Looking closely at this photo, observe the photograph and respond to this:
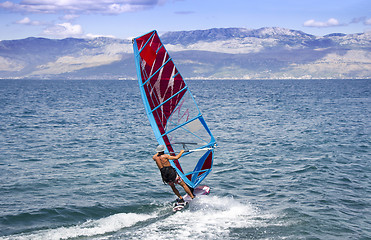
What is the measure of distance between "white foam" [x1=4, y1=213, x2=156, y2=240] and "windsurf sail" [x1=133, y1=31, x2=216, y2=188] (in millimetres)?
2750

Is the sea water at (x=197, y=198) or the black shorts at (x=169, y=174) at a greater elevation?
the black shorts at (x=169, y=174)

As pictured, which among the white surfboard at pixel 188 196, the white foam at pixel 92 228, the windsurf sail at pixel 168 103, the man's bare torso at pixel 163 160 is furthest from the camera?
the windsurf sail at pixel 168 103

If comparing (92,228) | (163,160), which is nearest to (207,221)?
(163,160)

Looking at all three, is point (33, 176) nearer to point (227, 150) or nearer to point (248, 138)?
point (227, 150)

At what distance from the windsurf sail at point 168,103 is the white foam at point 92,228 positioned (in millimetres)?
2750

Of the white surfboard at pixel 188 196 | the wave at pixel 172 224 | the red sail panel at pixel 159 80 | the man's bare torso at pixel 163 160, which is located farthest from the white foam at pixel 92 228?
the red sail panel at pixel 159 80

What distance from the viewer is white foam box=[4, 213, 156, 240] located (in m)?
12.3

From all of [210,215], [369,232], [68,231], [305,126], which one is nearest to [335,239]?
[369,232]

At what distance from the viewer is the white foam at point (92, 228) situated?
40.2ft

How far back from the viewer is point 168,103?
16234mm

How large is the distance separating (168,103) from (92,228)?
5.65 metres

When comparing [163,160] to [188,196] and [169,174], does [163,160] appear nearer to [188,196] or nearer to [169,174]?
[169,174]

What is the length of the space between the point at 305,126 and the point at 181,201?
86.1 feet

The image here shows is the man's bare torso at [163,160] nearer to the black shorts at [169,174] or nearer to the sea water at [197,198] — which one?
the black shorts at [169,174]
